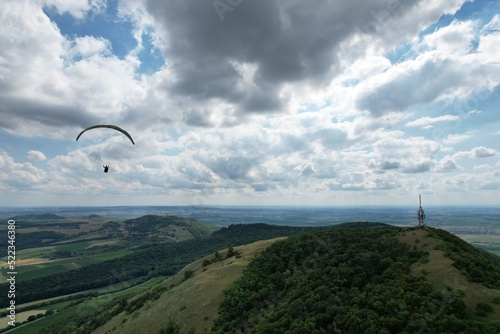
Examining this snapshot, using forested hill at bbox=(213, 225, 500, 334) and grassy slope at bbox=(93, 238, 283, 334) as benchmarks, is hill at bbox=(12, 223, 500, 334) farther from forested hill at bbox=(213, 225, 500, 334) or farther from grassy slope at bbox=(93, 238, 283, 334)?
grassy slope at bbox=(93, 238, 283, 334)

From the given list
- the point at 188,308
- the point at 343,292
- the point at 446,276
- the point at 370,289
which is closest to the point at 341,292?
the point at 343,292

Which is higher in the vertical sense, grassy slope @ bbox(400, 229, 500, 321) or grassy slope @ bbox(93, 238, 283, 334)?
grassy slope @ bbox(400, 229, 500, 321)

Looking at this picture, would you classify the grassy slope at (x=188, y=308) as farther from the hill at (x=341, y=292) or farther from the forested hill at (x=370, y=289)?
the forested hill at (x=370, y=289)

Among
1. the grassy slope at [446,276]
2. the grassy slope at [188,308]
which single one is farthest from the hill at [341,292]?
the grassy slope at [188,308]

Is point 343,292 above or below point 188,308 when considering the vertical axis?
above

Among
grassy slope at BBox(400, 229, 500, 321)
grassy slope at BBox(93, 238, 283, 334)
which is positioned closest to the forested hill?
grassy slope at BBox(400, 229, 500, 321)

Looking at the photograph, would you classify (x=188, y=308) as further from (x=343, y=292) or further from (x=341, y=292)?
(x=343, y=292)

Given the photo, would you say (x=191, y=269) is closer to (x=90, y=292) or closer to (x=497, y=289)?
(x=497, y=289)
